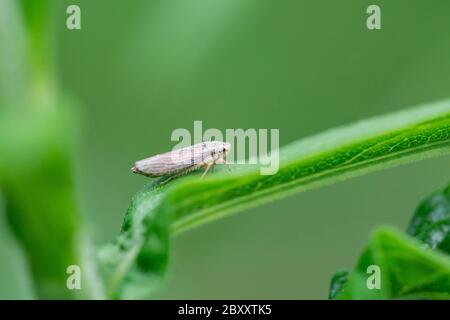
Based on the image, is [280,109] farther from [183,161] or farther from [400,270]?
[400,270]

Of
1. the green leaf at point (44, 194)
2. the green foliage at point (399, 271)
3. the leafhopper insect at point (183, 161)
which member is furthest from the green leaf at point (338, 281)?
the leafhopper insect at point (183, 161)

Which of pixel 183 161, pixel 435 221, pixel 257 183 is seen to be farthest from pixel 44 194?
pixel 183 161

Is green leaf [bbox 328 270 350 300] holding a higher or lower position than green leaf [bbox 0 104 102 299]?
lower

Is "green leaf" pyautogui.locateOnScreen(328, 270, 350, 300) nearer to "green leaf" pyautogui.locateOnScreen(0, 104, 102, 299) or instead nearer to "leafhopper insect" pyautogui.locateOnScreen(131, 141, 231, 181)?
"green leaf" pyautogui.locateOnScreen(0, 104, 102, 299)

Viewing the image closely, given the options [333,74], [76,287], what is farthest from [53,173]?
[333,74]

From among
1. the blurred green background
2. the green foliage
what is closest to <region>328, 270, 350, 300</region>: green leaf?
the green foliage

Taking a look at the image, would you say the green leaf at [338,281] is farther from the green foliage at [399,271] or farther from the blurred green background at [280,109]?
the blurred green background at [280,109]
